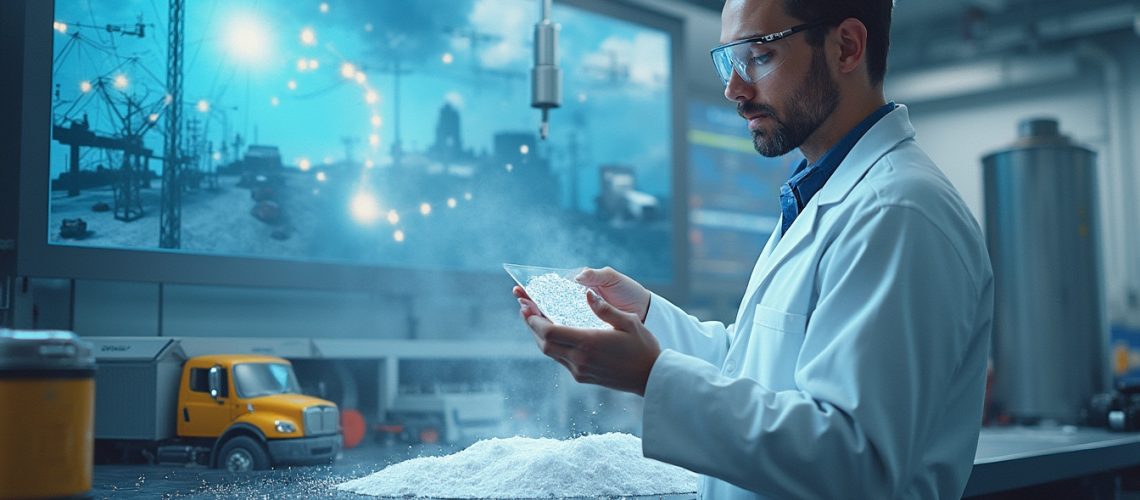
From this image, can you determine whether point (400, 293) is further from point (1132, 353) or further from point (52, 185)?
point (1132, 353)

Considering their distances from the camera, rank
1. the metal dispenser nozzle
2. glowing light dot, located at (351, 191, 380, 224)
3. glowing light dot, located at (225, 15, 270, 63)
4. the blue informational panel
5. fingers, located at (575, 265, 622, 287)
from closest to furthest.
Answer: fingers, located at (575, 265, 622, 287), glowing light dot, located at (225, 15, 270, 63), the metal dispenser nozzle, glowing light dot, located at (351, 191, 380, 224), the blue informational panel

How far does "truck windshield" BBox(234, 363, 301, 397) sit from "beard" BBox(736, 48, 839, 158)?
0.94 meters

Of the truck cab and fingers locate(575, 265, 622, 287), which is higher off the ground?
fingers locate(575, 265, 622, 287)

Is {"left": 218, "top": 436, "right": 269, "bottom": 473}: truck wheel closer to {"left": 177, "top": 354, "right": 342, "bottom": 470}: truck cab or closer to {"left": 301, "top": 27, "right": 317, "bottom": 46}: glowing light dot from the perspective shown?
{"left": 177, "top": 354, "right": 342, "bottom": 470}: truck cab

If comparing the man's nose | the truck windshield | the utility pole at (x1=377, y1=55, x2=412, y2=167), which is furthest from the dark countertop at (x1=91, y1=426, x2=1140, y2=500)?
the utility pole at (x1=377, y1=55, x2=412, y2=167)

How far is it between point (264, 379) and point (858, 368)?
1.07m

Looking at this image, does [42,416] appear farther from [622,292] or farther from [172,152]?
[172,152]

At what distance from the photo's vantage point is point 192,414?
151cm

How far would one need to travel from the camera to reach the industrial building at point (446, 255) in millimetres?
904

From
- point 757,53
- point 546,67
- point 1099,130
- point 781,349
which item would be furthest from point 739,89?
point 1099,130

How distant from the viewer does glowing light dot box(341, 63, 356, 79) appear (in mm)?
1934

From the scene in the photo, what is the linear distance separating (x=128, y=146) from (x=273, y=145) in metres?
0.30

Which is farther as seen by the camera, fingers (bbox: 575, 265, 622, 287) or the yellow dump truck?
the yellow dump truck

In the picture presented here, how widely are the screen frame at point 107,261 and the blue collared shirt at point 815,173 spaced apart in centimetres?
100
